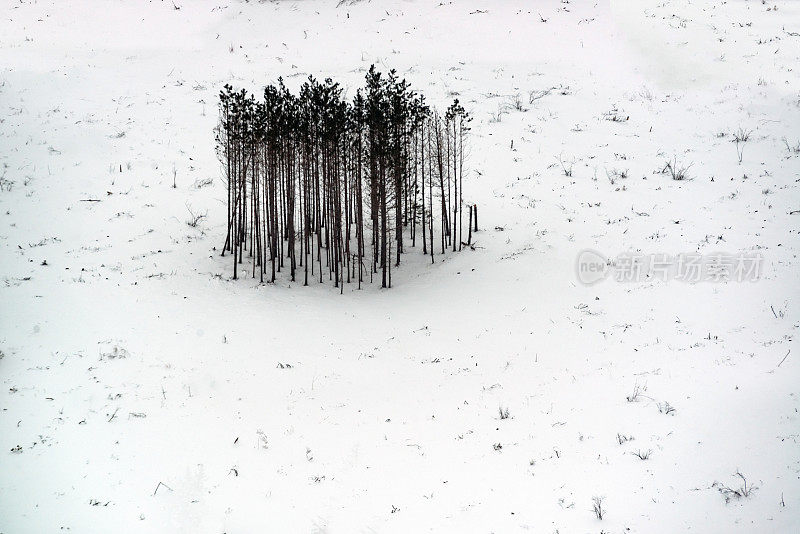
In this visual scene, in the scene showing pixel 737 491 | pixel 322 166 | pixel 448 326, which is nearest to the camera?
pixel 737 491

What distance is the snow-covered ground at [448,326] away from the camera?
1037 cm

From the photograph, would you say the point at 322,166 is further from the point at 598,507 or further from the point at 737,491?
the point at 737,491

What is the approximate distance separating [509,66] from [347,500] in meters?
32.5

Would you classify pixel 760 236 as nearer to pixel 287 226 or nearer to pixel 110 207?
pixel 287 226

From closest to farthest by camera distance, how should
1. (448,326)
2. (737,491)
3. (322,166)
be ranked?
(737,491), (448,326), (322,166)

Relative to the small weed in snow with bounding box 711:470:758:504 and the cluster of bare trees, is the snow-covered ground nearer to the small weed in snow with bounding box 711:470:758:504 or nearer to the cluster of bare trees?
the small weed in snow with bounding box 711:470:758:504

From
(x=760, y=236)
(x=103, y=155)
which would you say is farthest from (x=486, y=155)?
(x=103, y=155)

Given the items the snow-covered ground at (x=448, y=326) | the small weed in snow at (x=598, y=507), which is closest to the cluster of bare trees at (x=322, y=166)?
the snow-covered ground at (x=448, y=326)

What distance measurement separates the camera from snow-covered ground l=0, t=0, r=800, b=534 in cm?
1037

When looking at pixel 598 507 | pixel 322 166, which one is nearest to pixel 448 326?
pixel 322 166

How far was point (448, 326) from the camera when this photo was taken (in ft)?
59.0

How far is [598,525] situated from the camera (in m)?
9.33

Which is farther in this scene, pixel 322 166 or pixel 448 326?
pixel 322 166

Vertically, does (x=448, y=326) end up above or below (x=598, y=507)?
above
